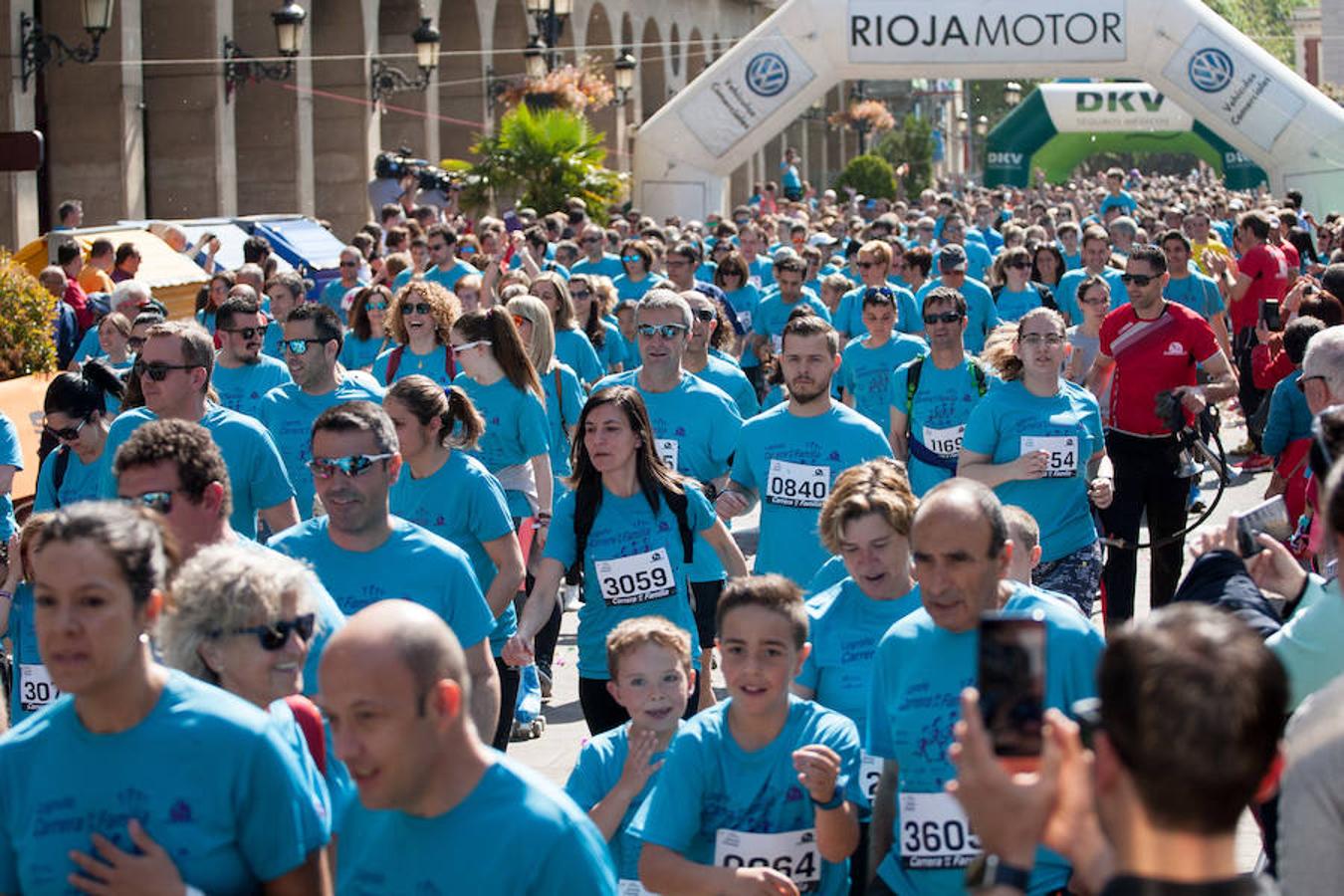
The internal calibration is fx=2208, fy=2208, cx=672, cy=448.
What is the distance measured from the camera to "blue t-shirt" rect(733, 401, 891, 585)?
7.60 meters

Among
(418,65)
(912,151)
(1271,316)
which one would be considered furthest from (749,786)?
(912,151)

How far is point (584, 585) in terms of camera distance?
696 cm

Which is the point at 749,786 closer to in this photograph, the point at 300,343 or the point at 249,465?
the point at 249,465

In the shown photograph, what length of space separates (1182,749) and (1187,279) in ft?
43.1

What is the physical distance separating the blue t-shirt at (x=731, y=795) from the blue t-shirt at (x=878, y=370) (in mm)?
6090

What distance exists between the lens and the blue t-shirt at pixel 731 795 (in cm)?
478

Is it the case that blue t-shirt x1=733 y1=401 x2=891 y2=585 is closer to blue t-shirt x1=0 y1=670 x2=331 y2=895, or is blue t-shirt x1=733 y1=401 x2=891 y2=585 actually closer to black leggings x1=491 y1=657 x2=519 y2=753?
black leggings x1=491 y1=657 x2=519 y2=753

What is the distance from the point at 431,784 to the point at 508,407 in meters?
5.57

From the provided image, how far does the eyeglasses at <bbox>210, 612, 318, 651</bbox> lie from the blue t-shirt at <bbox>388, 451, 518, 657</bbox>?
2.40 m

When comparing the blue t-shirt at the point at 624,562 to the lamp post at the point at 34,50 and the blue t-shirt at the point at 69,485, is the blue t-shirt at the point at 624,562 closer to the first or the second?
the blue t-shirt at the point at 69,485

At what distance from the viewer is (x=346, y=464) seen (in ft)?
18.5

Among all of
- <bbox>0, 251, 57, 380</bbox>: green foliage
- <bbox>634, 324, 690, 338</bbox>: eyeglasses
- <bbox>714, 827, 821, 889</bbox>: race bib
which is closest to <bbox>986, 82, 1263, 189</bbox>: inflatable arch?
<bbox>0, 251, 57, 380</bbox>: green foliage

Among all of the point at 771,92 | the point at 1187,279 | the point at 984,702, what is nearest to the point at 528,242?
the point at 1187,279

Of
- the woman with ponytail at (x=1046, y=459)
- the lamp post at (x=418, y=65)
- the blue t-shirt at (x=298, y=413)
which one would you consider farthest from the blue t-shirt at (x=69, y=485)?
the lamp post at (x=418, y=65)
